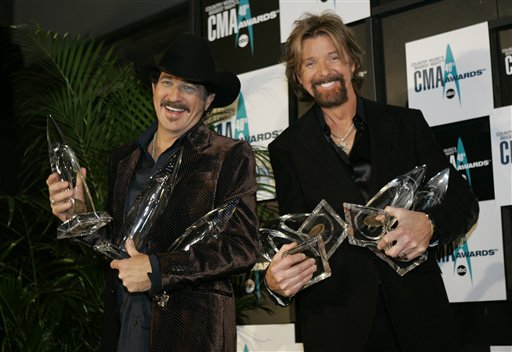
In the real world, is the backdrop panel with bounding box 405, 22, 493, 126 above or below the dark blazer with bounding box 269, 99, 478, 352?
above

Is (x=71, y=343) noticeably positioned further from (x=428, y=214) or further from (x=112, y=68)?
(x=428, y=214)

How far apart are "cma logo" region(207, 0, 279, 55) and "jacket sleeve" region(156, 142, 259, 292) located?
1963 millimetres

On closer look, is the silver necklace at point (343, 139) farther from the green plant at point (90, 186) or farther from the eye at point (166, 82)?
the green plant at point (90, 186)

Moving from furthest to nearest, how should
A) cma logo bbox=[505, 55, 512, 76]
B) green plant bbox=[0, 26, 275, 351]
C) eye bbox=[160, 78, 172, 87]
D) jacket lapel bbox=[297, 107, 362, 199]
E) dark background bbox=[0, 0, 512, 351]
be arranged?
green plant bbox=[0, 26, 275, 351] → cma logo bbox=[505, 55, 512, 76] → dark background bbox=[0, 0, 512, 351] → eye bbox=[160, 78, 172, 87] → jacket lapel bbox=[297, 107, 362, 199]

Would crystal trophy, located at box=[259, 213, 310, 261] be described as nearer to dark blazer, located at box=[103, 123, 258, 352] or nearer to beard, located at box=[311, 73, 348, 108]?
dark blazer, located at box=[103, 123, 258, 352]

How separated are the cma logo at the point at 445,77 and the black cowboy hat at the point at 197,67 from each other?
3.58 feet

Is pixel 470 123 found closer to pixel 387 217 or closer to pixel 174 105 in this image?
pixel 387 217

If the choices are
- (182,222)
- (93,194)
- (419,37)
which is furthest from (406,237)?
(93,194)

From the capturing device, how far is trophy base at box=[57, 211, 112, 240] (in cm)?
267

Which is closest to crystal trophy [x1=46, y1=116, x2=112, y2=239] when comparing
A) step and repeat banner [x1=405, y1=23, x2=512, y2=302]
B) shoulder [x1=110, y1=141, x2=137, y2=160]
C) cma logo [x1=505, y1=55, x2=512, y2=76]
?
shoulder [x1=110, y1=141, x2=137, y2=160]

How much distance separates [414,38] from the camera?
12.8 ft

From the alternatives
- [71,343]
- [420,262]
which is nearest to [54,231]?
[71,343]

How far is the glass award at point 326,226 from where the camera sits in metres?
2.70

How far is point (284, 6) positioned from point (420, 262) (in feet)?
7.18
